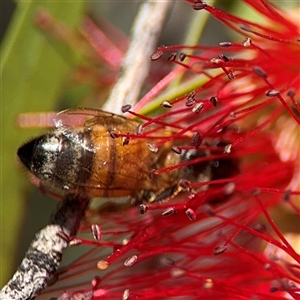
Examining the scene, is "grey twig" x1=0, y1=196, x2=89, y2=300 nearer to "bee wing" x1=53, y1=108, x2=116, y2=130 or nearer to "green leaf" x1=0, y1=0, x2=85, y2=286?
"bee wing" x1=53, y1=108, x2=116, y2=130

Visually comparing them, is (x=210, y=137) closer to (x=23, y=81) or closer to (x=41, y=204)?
(x=23, y=81)

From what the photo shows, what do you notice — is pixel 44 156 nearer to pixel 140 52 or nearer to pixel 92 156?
pixel 92 156

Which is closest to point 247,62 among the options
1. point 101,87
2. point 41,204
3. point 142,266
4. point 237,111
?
point 237,111

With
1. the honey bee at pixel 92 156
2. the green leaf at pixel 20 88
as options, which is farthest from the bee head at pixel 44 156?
the green leaf at pixel 20 88

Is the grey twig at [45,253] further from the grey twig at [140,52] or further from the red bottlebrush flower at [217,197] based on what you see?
the grey twig at [140,52]

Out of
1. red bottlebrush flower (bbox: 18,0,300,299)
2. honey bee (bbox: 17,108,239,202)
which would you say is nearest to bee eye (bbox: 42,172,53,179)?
honey bee (bbox: 17,108,239,202)
